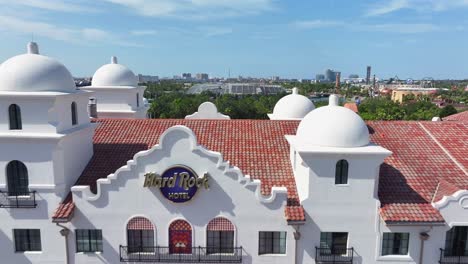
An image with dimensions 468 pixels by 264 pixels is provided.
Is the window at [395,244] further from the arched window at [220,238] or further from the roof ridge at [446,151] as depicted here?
the arched window at [220,238]

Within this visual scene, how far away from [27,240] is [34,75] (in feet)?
29.5

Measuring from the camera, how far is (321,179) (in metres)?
17.8

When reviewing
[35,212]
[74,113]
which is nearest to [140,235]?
[35,212]

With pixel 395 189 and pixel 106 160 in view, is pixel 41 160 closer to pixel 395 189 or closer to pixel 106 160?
pixel 106 160

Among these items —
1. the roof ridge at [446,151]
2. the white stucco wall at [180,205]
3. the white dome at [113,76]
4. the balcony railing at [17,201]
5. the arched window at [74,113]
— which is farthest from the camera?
the white dome at [113,76]

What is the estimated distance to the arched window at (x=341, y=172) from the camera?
17719 millimetres

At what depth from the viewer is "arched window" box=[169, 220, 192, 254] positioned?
18.4 metres

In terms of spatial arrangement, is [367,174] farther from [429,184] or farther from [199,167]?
[199,167]

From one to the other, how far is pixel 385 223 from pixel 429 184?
441cm

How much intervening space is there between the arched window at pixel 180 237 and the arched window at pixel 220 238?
102cm

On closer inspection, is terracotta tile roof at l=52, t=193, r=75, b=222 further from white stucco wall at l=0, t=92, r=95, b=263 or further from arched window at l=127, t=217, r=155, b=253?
arched window at l=127, t=217, r=155, b=253

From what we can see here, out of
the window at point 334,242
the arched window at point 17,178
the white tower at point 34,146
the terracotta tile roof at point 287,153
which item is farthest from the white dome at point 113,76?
the window at point 334,242

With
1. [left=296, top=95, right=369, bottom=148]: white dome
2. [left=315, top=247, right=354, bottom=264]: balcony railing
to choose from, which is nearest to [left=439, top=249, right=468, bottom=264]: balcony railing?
[left=315, top=247, right=354, bottom=264]: balcony railing

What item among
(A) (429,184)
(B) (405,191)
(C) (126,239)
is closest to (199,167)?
(C) (126,239)
